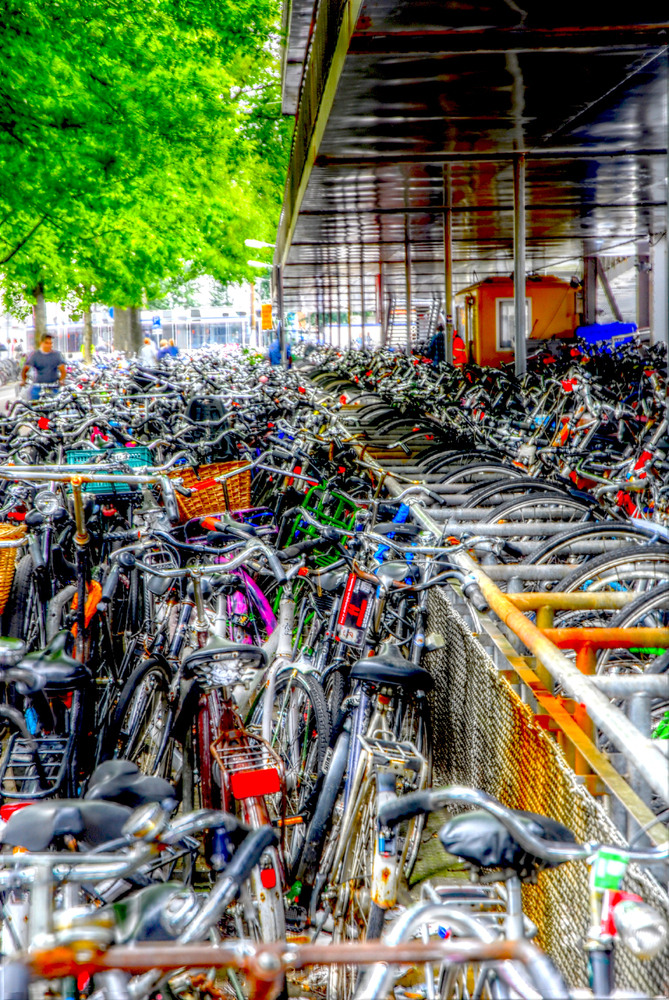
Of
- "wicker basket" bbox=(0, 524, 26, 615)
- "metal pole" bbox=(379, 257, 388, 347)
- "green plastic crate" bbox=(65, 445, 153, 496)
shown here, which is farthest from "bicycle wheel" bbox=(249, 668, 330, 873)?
"metal pole" bbox=(379, 257, 388, 347)

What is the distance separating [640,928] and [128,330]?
1315 inches

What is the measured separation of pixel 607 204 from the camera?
1978 cm

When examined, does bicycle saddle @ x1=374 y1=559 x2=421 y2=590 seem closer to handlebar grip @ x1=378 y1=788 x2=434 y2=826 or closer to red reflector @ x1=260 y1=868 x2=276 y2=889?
red reflector @ x1=260 y1=868 x2=276 y2=889

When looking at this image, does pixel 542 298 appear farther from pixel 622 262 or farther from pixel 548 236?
pixel 622 262

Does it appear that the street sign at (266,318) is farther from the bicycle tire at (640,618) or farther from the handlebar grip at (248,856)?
the handlebar grip at (248,856)

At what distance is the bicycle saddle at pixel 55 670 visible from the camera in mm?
3273

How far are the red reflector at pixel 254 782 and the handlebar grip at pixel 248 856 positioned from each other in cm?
112

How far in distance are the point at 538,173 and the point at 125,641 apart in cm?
1182

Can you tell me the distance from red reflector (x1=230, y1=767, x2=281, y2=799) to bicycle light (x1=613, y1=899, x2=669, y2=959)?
1746 millimetres

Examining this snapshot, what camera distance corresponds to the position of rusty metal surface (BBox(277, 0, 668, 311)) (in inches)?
285

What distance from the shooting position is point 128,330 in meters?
33.8

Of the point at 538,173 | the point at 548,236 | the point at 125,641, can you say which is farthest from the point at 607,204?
the point at 125,641

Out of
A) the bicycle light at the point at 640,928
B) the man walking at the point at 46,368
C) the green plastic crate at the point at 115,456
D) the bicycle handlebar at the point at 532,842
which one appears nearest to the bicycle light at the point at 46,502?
the green plastic crate at the point at 115,456

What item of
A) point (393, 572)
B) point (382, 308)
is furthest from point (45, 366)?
point (382, 308)
